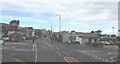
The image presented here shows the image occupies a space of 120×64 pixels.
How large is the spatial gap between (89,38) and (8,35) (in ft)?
91.7

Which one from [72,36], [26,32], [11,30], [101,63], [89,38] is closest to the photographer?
[101,63]

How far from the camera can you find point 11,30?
112 metres

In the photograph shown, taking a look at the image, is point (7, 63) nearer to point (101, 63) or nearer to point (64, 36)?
point (101, 63)

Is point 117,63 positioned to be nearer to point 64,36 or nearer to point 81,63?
point 81,63

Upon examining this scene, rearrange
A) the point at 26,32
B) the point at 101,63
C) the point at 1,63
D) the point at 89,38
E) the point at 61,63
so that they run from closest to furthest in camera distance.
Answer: the point at 1,63 → the point at 61,63 → the point at 101,63 → the point at 89,38 → the point at 26,32

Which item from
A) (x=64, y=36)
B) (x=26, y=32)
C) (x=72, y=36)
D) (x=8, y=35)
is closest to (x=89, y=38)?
(x=64, y=36)

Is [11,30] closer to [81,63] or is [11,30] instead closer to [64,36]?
[64,36]

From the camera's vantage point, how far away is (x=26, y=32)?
509ft

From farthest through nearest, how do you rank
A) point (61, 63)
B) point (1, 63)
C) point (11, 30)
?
point (11, 30) → point (61, 63) → point (1, 63)

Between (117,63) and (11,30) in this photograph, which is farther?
(11,30)

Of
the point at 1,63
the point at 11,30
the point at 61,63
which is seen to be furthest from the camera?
the point at 11,30

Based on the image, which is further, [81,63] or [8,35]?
[8,35]

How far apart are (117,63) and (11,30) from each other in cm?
8516

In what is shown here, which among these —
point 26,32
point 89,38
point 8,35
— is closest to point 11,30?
point 8,35
